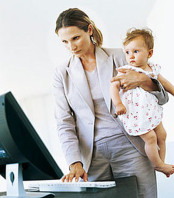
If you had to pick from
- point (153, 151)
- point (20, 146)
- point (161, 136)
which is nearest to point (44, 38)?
point (161, 136)

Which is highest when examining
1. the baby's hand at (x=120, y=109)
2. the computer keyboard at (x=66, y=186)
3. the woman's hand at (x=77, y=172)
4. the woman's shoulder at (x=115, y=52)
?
the woman's shoulder at (x=115, y=52)

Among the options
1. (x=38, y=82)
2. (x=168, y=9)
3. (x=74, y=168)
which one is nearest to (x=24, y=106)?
(x=38, y=82)

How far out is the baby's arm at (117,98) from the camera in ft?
4.75

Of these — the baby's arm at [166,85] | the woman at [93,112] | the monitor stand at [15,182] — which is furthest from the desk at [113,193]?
the baby's arm at [166,85]

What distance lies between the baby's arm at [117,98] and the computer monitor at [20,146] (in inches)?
20.7

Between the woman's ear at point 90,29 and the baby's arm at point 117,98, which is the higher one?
the woman's ear at point 90,29

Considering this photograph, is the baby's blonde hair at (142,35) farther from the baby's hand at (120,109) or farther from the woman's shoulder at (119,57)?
the baby's hand at (120,109)

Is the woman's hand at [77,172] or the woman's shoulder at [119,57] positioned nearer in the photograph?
the woman's hand at [77,172]

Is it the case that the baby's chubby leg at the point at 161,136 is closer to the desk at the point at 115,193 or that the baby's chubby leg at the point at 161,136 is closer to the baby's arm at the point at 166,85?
the baby's arm at the point at 166,85

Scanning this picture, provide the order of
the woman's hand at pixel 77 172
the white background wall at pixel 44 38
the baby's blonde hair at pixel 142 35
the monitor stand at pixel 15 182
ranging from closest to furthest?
1. the monitor stand at pixel 15 182
2. the woman's hand at pixel 77 172
3. the baby's blonde hair at pixel 142 35
4. the white background wall at pixel 44 38

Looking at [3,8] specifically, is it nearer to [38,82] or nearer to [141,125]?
[38,82]

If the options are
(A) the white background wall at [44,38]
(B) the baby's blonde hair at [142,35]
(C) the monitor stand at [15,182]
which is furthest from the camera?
(A) the white background wall at [44,38]

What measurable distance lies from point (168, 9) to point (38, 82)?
1.53 meters

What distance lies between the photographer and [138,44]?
1585 millimetres
